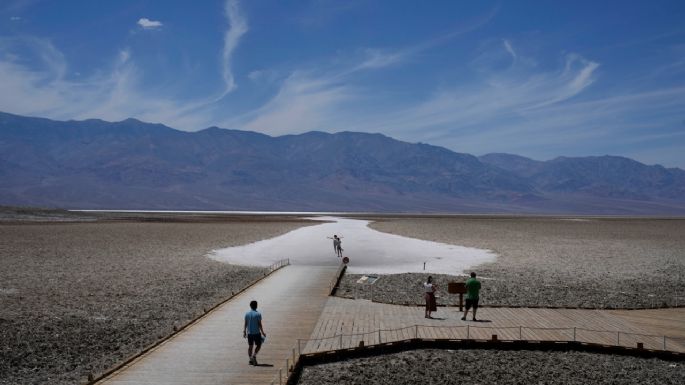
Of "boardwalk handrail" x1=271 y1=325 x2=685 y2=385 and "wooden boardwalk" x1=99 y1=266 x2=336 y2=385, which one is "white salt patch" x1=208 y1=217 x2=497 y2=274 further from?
"boardwalk handrail" x1=271 y1=325 x2=685 y2=385

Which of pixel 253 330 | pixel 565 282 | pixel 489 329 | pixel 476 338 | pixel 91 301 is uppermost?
pixel 253 330

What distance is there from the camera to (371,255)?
48406 millimetres

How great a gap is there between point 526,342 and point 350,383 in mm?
6147

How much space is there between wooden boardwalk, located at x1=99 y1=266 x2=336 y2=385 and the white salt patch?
12.4m

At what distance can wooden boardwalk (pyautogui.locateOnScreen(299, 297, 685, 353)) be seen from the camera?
19.2 m

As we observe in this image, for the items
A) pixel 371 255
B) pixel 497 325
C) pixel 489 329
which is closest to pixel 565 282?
pixel 497 325

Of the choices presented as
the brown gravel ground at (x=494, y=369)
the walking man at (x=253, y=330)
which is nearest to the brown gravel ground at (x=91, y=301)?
the walking man at (x=253, y=330)

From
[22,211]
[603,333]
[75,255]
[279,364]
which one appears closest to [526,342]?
[603,333]

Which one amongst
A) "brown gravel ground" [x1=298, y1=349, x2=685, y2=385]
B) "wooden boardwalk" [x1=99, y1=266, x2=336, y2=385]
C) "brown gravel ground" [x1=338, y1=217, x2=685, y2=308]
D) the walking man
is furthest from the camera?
"brown gravel ground" [x1=338, y1=217, x2=685, y2=308]

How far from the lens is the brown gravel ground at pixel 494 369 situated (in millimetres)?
16547

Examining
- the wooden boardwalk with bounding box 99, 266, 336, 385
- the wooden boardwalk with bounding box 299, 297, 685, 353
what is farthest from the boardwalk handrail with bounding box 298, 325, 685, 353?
the wooden boardwalk with bounding box 99, 266, 336, 385

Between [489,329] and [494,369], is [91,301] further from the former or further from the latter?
[494,369]

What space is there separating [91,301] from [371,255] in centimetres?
2515

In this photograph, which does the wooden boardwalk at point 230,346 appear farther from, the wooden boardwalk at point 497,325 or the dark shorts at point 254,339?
the wooden boardwalk at point 497,325
